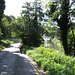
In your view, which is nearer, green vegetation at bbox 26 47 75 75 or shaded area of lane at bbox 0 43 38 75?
green vegetation at bbox 26 47 75 75

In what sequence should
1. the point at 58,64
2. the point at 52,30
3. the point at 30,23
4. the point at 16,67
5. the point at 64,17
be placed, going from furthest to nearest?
1. the point at 30,23
2. the point at 52,30
3. the point at 64,17
4. the point at 16,67
5. the point at 58,64

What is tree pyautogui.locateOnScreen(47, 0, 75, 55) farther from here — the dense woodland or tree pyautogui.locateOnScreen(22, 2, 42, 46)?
tree pyautogui.locateOnScreen(22, 2, 42, 46)

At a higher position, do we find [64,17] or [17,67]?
[64,17]

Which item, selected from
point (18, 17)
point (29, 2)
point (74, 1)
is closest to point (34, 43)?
point (18, 17)

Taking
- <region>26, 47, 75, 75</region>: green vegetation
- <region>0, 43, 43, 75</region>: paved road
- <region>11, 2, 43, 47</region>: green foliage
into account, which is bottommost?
<region>0, 43, 43, 75</region>: paved road

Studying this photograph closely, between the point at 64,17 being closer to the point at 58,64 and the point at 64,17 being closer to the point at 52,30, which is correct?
the point at 52,30

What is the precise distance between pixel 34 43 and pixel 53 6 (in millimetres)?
12977

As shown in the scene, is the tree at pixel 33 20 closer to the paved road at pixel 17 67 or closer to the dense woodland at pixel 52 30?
the dense woodland at pixel 52 30

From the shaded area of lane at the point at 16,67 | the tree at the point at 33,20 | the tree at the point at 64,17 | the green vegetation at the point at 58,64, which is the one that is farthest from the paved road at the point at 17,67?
the tree at the point at 33,20

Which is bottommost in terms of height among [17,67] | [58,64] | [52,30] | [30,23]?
[17,67]

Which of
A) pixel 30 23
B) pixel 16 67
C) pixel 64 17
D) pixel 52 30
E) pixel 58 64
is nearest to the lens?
pixel 58 64

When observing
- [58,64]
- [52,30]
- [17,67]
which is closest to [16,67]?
[17,67]

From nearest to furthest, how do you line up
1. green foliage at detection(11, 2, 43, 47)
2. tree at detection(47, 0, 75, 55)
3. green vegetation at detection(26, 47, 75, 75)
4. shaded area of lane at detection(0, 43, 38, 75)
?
green vegetation at detection(26, 47, 75, 75) → shaded area of lane at detection(0, 43, 38, 75) → tree at detection(47, 0, 75, 55) → green foliage at detection(11, 2, 43, 47)

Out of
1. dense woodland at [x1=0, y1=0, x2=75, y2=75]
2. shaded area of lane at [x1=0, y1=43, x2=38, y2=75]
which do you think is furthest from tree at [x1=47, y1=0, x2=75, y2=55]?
shaded area of lane at [x1=0, y1=43, x2=38, y2=75]
